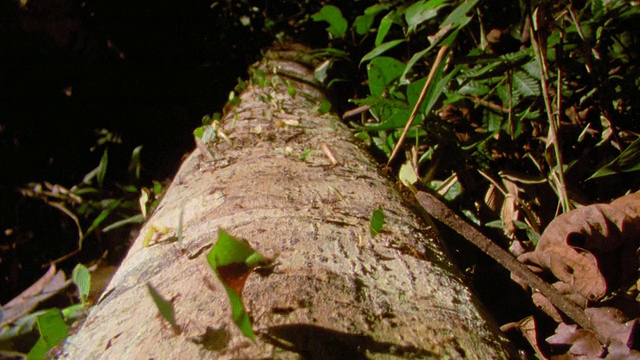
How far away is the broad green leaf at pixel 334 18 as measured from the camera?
1839 mm

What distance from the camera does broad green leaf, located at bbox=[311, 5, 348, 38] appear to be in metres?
1.84

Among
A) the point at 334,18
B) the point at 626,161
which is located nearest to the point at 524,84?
the point at 626,161

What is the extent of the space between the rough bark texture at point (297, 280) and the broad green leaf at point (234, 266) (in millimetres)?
50

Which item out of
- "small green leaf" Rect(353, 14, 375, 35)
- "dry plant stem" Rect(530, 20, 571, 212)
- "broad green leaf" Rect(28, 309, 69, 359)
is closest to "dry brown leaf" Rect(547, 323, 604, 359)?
"dry plant stem" Rect(530, 20, 571, 212)

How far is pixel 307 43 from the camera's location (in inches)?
97.3

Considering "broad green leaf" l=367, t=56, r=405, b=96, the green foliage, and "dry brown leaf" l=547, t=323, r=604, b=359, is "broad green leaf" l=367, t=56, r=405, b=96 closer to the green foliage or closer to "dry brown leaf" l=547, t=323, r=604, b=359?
the green foliage

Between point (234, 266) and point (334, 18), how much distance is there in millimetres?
1671

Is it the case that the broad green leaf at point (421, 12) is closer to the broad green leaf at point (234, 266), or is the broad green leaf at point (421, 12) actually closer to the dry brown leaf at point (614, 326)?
the dry brown leaf at point (614, 326)

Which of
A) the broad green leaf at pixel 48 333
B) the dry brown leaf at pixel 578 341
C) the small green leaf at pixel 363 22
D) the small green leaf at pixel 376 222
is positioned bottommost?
the dry brown leaf at pixel 578 341

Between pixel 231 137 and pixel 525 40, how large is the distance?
1.01 metres

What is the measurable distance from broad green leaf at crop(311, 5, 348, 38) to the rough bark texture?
1023 mm

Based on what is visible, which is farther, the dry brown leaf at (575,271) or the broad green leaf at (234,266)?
the dry brown leaf at (575,271)

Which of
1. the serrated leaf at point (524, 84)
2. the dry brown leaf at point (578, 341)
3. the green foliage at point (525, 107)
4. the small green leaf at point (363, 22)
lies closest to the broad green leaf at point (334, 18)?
the small green leaf at point (363, 22)

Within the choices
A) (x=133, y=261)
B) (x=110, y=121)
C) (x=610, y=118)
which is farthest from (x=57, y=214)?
(x=610, y=118)
